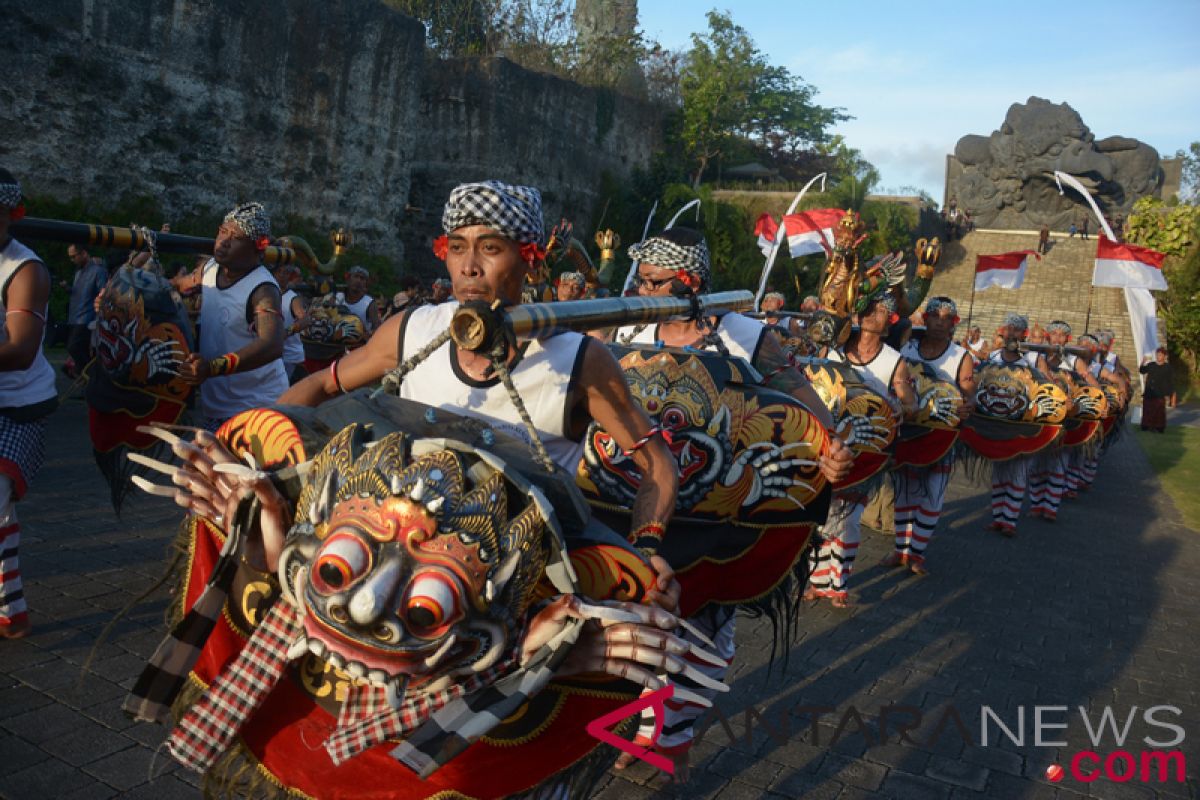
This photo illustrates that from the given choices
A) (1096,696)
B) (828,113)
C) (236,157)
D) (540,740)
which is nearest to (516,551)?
(540,740)

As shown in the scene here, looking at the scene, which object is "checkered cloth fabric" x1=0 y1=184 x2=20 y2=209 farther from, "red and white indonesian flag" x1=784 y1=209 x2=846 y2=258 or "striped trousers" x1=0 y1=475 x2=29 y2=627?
→ "red and white indonesian flag" x1=784 y1=209 x2=846 y2=258

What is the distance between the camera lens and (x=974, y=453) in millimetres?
9828

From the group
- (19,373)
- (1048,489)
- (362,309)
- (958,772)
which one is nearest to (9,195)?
(19,373)

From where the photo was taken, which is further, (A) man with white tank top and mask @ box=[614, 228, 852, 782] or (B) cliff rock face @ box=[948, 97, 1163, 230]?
(B) cliff rock face @ box=[948, 97, 1163, 230]

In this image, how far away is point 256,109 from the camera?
61.8ft

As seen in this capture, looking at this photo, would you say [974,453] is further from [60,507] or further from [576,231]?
[576,231]

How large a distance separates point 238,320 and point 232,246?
0.41 meters

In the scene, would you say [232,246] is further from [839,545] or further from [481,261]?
[839,545]

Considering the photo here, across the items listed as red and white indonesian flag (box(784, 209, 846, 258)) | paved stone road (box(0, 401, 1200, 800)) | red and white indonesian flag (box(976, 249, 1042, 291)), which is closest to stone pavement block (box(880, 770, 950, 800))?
paved stone road (box(0, 401, 1200, 800))

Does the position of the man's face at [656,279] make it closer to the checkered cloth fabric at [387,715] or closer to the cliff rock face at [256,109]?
the checkered cloth fabric at [387,715]

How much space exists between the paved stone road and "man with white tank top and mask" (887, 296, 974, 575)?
451mm

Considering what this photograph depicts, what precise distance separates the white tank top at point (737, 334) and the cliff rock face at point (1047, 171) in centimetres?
4739

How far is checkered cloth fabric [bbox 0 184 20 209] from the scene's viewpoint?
424cm

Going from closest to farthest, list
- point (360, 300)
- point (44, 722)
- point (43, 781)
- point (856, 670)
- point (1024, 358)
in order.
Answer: point (43, 781), point (44, 722), point (856, 670), point (360, 300), point (1024, 358)
